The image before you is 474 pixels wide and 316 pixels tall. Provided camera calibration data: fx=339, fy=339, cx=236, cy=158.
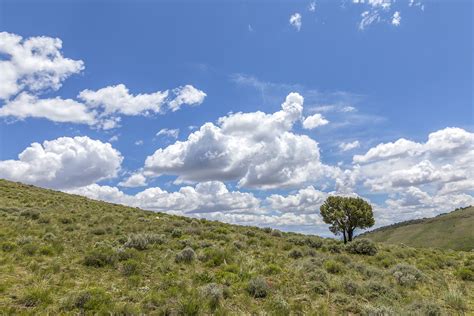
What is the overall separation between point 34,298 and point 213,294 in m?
5.48

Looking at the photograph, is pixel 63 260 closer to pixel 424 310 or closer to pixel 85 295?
pixel 85 295

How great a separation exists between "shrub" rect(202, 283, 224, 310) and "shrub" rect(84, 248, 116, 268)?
5.40m

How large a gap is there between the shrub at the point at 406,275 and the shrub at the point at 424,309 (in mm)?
3903

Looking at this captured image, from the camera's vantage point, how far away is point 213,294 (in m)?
11.4

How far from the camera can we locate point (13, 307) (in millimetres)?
9719

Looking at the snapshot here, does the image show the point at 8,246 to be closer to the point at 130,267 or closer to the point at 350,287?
the point at 130,267

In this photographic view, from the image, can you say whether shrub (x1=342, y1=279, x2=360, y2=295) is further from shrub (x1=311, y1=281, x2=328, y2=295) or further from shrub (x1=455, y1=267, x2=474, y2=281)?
shrub (x1=455, y1=267, x2=474, y2=281)

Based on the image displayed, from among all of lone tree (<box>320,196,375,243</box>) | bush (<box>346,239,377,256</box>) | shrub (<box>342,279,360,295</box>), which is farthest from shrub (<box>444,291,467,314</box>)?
lone tree (<box>320,196,375,243</box>)

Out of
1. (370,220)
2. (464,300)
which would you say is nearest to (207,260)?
(464,300)

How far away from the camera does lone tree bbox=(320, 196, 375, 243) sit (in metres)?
42.9

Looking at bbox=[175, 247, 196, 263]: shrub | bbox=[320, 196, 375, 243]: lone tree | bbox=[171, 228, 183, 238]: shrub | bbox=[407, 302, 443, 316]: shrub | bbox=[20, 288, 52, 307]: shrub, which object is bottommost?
bbox=[20, 288, 52, 307]: shrub

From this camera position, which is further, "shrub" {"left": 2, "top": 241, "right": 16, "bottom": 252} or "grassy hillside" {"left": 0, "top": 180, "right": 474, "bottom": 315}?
"shrub" {"left": 2, "top": 241, "right": 16, "bottom": 252}

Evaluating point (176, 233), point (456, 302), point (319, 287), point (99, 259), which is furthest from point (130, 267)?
point (456, 302)

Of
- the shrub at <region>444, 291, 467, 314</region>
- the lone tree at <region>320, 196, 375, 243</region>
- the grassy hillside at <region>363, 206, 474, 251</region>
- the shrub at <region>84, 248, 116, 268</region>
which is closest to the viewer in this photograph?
the shrub at <region>444, 291, 467, 314</region>
